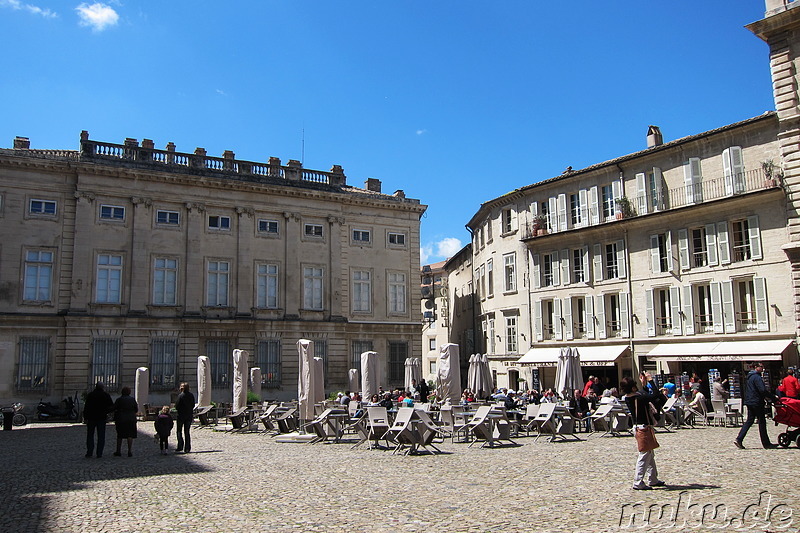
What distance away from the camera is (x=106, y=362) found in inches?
1166

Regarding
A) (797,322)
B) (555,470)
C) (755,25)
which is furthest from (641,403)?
(755,25)

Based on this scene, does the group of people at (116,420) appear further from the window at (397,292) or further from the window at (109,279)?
the window at (397,292)

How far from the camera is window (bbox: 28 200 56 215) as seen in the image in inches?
1157

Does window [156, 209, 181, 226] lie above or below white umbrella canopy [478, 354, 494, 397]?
above

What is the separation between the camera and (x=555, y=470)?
11.2 m

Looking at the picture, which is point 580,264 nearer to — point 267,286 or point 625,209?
point 625,209

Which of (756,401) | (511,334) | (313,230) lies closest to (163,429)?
(756,401)

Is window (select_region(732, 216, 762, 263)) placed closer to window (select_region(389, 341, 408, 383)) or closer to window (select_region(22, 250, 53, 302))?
window (select_region(389, 341, 408, 383))

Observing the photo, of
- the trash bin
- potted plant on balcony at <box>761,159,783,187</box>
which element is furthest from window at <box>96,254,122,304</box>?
potted plant on balcony at <box>761,159,783,187</box>

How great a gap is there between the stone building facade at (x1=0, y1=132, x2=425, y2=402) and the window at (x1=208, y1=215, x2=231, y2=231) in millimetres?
67

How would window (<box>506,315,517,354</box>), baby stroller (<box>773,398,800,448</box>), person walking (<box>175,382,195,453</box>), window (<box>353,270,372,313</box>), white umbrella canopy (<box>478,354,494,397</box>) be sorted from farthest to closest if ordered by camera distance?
1. window (<box>506,315,517,354</box>)
2. window (<box>353,270,372,313</box>)
3. white umbrella canopy (<box>478,354,494,397</box>)
4. person walking (<box>175,382,195,453</box>)
5. baby stroller (<box>773,398,800,448</box>)

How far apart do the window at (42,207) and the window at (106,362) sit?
5.91m

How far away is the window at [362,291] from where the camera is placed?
3478cm

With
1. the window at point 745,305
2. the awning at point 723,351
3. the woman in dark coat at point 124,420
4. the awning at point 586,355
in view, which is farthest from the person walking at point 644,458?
the awning at point 586,355
